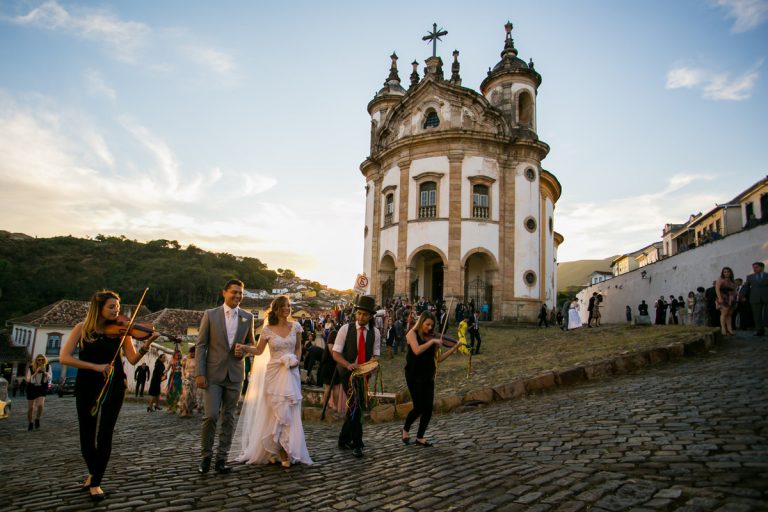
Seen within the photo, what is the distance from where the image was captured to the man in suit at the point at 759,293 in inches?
446

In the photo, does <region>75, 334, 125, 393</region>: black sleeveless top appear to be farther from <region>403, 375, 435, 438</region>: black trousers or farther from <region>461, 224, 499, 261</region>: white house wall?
<region>461, 224, 499, 261</region>: white house wall

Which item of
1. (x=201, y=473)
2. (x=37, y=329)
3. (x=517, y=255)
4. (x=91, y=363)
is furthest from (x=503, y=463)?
(x=37, y=329)

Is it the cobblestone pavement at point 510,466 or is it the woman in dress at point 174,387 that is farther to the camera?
the woman in dress at point 174,387

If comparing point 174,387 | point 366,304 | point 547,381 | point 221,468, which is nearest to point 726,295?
point 547,381

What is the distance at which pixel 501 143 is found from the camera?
27516 millimetres

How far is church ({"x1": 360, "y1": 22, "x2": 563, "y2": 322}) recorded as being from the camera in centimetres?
2686

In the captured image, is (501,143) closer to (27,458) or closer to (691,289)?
(691,289)

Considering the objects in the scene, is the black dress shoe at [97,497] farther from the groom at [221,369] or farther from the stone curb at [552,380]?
the stone curb at [552,380]

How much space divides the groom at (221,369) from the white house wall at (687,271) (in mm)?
16595

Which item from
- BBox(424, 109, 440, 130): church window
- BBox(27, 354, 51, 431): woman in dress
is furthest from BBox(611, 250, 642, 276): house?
BBox(27, 354, 51, 431): woman in dress

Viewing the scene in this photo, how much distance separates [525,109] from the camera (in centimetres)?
2953

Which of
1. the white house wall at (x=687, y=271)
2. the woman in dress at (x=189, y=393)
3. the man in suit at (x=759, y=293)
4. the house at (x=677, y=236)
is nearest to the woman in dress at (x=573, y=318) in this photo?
the white house wall at (x=687, y=271)

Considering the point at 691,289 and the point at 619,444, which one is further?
the point at 691,289

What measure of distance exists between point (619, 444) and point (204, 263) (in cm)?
8279
